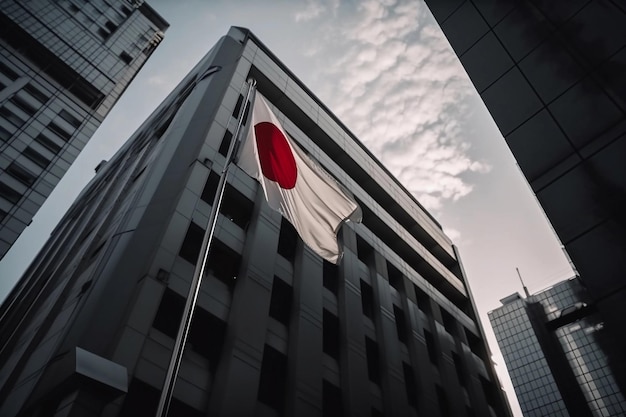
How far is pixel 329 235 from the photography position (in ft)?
34.7

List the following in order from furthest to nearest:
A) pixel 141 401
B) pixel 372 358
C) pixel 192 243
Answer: pixel 372 358
pixel 192 243
pixel 141 401

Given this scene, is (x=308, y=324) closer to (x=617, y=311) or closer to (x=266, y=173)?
(x=266, y=173)

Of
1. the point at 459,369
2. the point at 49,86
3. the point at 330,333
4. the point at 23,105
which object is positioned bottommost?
the point at 330,333

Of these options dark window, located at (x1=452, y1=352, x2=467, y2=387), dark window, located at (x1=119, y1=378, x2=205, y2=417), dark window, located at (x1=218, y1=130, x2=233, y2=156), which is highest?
dark window, located at (x1=218, y1=130, x2=233, y2=156)

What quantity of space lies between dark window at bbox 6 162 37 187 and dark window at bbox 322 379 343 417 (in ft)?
127

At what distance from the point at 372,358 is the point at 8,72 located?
48.9 meters

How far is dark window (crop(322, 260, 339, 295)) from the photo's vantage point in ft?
70.2

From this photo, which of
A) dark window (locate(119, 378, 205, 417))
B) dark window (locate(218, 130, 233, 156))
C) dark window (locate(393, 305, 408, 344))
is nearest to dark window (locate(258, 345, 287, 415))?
dark window (locate(119, 378, 205, 417))

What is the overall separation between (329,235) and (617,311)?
19.9ft

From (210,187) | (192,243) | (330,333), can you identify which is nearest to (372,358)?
(330,333)

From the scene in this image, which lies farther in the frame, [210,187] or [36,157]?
[36,157]

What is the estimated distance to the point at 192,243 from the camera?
51.4ft

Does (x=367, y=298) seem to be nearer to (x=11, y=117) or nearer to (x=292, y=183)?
(x=292, y=183)

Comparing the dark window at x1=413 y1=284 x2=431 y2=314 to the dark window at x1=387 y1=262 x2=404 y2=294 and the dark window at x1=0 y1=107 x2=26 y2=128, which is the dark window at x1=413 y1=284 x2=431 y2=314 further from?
the dark window at x1=0 y1=107 x2=26 y2=128
